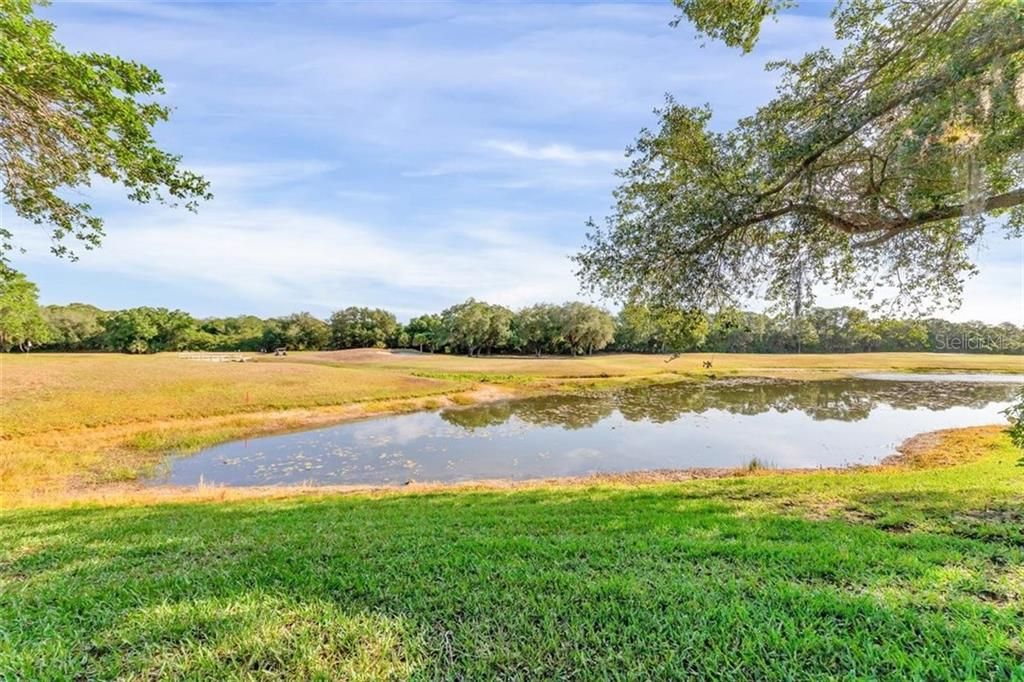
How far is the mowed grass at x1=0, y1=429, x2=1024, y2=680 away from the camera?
2.35 metres

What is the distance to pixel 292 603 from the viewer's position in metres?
2.97

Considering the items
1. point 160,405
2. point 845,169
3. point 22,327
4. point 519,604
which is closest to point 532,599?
point 519,604

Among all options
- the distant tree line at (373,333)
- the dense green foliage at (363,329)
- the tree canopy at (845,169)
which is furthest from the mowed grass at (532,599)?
the dense green foliage at (363,329)

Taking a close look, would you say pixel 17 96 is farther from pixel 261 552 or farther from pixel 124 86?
pixel 261 552

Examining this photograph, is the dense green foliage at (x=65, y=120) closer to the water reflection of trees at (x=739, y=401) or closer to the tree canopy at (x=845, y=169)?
the tree canopy at (x=845, y=169)

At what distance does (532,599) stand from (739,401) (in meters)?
30.7

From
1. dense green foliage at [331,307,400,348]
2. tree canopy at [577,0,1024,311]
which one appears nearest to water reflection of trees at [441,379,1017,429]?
tree canopy at [577,0,1024,311]

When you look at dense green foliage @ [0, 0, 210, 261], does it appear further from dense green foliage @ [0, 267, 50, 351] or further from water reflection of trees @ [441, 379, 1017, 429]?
dense green foliage @ [0, 267, 50, 351]

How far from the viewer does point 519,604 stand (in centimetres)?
296

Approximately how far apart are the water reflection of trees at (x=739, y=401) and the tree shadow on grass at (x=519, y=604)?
17940mm

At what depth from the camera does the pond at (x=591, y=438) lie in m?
15.0

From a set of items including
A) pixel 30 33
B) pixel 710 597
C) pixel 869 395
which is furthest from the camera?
pixel 869 395

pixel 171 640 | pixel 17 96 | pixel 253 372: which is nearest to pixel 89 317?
pixel 253 372

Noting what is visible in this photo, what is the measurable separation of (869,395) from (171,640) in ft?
130
